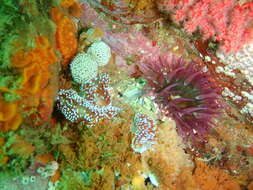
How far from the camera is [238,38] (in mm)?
3629

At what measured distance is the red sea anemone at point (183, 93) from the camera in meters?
3.82

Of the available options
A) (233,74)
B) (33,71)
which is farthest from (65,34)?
(233,74)

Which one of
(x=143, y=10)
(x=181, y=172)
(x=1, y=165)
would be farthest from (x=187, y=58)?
(x=1, y=165)

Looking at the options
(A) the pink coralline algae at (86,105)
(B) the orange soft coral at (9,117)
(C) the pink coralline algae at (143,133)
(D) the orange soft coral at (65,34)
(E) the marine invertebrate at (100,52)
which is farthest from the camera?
(E) the marine invertebrate at (100,52)

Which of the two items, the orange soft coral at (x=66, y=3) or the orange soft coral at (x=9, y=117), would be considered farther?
the orange soft coral at (x=66, y=3)

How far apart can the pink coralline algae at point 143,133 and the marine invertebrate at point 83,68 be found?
2.91 ft

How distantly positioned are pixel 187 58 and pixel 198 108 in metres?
0.88

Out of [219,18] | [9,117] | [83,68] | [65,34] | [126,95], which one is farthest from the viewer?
[126,95]

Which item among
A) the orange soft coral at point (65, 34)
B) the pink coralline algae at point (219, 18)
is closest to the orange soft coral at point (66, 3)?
the orange soft coral at point (65, 34)

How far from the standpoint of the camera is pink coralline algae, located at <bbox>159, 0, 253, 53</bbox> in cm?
353

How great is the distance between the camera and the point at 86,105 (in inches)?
135

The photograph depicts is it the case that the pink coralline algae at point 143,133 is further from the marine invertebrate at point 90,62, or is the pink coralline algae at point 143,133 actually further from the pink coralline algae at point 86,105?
the marine invertebrate at point 90,62

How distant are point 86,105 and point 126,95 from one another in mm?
667

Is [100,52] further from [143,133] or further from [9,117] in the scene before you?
[9,117]
